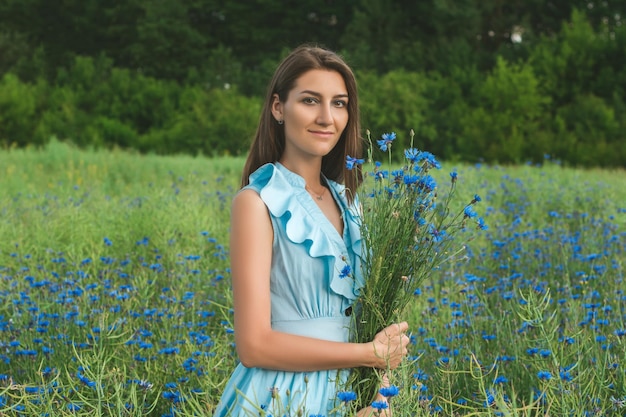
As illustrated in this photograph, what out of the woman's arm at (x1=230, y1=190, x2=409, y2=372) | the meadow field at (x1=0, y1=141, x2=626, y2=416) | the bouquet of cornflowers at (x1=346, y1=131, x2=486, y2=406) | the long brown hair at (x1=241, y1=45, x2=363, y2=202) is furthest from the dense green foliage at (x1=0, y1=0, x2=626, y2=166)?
the woman's arm at (x1=230, y1=190, x2=409, y2=372)

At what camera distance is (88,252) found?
4887mm

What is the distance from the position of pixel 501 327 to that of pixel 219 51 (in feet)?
75.9

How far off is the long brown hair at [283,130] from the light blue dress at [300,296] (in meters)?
0.21

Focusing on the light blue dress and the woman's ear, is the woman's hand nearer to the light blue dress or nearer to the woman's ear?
the light blue dress

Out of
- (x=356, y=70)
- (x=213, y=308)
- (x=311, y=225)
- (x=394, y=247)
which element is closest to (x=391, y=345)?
(x=394, y=247)

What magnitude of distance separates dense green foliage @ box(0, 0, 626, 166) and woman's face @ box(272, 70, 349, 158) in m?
14.8

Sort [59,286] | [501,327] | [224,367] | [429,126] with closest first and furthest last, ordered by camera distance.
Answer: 1. [224,367]
2. [501,327]
3. [59,286]
4. [429,126]

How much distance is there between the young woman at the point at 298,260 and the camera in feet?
6.17

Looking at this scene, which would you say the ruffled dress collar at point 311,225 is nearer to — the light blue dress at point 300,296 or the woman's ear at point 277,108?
the light blue dress at point 300,296

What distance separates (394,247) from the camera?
1973 millimetres

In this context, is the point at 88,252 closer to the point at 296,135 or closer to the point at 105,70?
the point at 296,135

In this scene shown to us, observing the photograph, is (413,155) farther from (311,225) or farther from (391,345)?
(391,345)

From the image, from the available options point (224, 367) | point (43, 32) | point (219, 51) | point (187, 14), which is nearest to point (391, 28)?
point (219, 51)

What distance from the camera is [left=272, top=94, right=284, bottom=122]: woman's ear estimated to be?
2186mm
